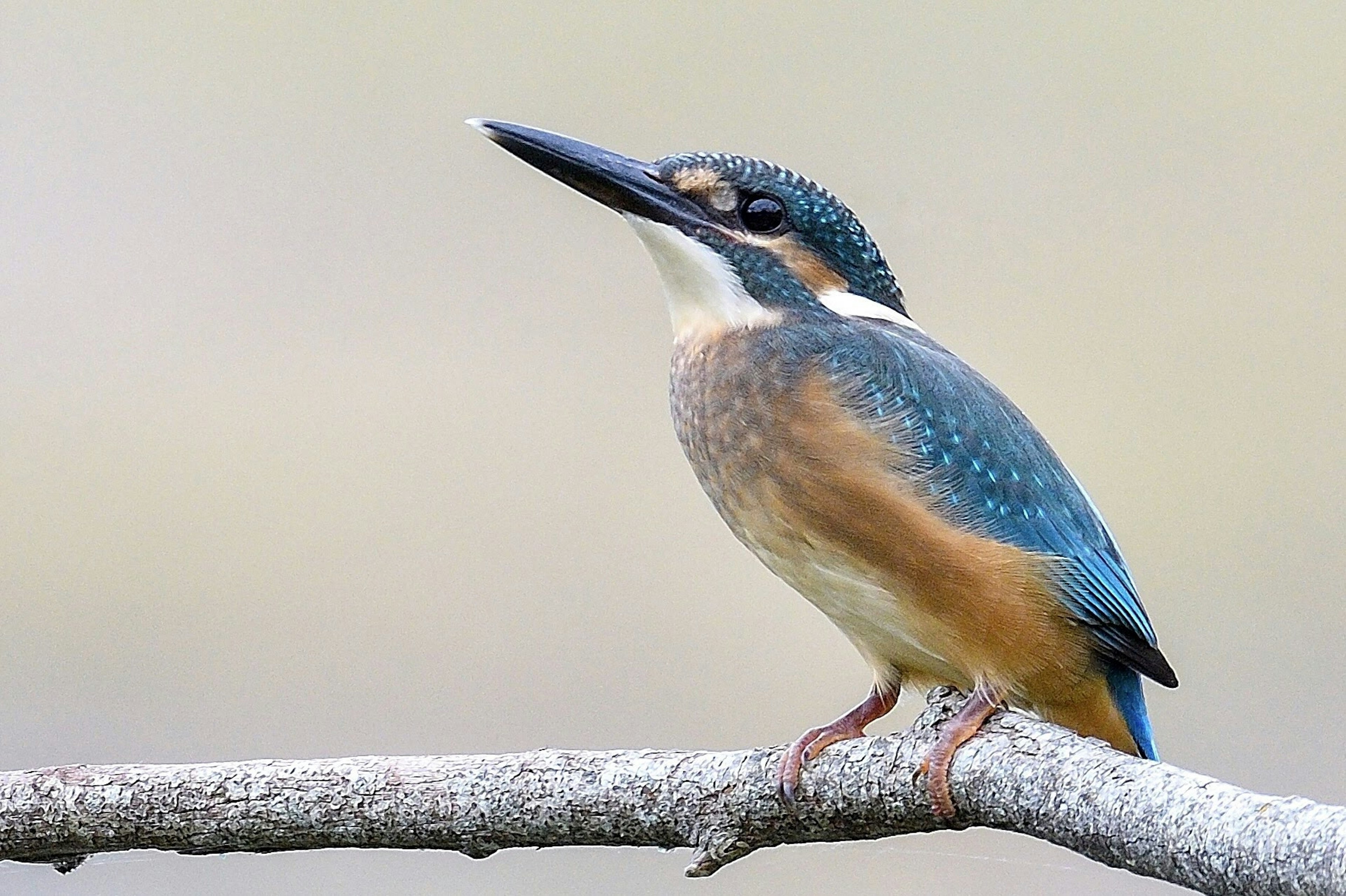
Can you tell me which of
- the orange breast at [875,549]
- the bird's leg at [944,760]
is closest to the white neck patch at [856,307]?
the orange breast at [875,549]

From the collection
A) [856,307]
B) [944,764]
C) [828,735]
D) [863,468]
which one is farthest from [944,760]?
[856,307]

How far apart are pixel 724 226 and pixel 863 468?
1.04 ft

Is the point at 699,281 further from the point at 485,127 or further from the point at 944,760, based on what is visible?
the point at 944,760

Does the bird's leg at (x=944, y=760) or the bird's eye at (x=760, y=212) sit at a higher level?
the bird's eye at (x=760, y=212)

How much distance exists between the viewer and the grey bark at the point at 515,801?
127cm

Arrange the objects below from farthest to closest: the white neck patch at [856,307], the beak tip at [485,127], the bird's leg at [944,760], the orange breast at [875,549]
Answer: the white neck patch at [856,307], the beak tip at [485,127], the orange breast at [875,549], the bird's leg at [944,760]

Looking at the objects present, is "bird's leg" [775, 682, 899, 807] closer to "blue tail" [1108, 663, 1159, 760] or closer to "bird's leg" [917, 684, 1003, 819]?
"bird's leg" [917, 684, 1003, 819]

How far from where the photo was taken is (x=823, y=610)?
1.49 meters

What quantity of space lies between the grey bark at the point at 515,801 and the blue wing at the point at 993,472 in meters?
0.20

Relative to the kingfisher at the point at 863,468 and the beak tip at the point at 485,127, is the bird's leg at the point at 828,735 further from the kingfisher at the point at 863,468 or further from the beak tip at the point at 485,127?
the beak tip at the point at 485,127

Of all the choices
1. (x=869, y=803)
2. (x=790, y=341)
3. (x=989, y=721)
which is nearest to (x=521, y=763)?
Result: (x=869, y=803)

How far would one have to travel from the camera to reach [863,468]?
143 cm

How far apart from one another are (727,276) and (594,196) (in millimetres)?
169

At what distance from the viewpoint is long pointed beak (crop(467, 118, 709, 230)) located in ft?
4.95
